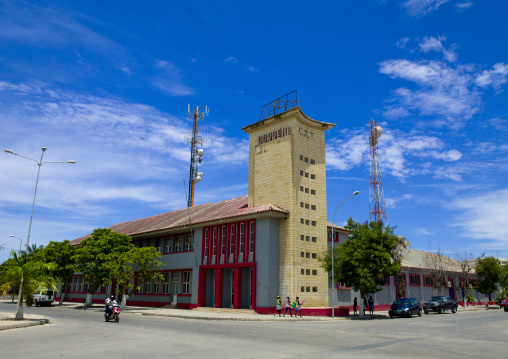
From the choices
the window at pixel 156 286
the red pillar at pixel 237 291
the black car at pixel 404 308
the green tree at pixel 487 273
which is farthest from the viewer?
the green tree at pixel 487 273

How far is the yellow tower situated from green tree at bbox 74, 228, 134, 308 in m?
13.7

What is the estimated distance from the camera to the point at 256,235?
1346 inches

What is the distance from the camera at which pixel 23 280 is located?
22.5 m

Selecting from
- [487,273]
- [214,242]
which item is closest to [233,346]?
[214,242]

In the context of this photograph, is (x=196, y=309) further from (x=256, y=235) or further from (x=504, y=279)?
(x=504, y=279)

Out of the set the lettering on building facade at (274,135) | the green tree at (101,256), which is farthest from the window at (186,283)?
the lettering on building facade at (274,135)

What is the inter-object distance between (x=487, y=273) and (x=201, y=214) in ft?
130

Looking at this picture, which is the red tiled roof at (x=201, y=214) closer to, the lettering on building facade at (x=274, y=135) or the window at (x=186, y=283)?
the window at (x=186, y=283)

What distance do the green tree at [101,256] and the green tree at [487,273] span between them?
4537cm

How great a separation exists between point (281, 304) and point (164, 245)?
17686 mm

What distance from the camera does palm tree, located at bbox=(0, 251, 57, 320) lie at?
22.4 metres

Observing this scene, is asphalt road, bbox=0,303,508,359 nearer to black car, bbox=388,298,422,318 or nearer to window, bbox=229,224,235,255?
black car, bbox=388,298,422,318

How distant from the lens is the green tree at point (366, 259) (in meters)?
31.3

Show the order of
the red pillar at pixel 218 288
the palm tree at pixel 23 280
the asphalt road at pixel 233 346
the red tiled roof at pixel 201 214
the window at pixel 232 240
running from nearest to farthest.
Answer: the asphalt road at pixel 233 346, the palm tree at pixel 23 280, the red tiled roof at pixel 201 214, the red pillar at pixel 218 288, the window at pixel 232 240
